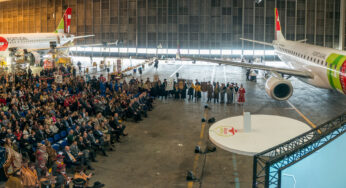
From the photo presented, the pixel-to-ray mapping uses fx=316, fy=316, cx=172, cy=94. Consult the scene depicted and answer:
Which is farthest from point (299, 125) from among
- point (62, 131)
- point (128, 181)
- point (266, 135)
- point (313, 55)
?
point (62, 131)

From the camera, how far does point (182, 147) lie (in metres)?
15.5

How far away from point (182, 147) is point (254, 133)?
383 cm

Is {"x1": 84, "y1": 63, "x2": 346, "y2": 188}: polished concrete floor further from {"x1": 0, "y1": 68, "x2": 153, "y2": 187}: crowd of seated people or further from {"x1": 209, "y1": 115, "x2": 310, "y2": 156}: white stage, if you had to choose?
{"x1": 0, "y1": 68, "x2": 153, "y2": 187}: crowd of seated people

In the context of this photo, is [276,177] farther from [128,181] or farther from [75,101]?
[75,101]

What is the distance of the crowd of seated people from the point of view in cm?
1073

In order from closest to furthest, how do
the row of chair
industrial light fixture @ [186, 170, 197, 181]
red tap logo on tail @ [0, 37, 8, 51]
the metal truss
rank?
the metal truss, industrial light fixture @ [186, 170, 197, 181], the row of chair, red tap logo on tail @ [0, 37, 8, 51]

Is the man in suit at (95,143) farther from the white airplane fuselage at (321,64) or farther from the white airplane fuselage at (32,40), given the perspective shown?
the white airplane fuselage at (32,40)

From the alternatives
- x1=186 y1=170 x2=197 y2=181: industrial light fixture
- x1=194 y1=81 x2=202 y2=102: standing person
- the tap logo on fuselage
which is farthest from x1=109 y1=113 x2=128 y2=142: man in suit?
x1=194 y1=81 x2=202 y2=102: standing person

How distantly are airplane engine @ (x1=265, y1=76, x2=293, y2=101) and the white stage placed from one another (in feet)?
10.1

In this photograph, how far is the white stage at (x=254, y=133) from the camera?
14562 millimetres

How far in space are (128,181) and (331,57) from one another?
49.0ft

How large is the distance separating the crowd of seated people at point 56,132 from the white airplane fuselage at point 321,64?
11.8 meters

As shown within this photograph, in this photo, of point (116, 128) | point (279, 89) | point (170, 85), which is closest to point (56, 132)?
point (116, 128)

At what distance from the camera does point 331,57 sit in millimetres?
19609
